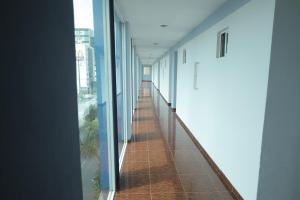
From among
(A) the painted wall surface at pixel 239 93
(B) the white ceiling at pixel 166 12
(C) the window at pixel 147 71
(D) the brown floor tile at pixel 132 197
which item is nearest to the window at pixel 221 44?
(A) the painted wall surface at pixel 239 93

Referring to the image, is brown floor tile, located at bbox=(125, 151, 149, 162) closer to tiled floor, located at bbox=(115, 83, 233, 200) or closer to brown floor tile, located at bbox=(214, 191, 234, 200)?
tiled floor, located at bbox=(115, 83, 233, 200)

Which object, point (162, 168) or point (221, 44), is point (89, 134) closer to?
point (162, 168)

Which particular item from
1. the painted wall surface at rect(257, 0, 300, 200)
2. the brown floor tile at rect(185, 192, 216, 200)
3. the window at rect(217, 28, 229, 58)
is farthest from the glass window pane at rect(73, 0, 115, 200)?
the window at rect(217, 28, 229, 58)

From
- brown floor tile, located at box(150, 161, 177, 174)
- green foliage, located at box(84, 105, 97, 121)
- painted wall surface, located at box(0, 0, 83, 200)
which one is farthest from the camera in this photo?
brown floor tile, located at box(150, 161, 177, 174)

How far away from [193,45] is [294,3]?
2.96 metres

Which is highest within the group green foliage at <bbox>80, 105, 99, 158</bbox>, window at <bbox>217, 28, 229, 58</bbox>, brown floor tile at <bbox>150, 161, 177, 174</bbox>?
window at <bbox>217, 28, 229, 58</bbox>

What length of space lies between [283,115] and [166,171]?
1906 millimetres

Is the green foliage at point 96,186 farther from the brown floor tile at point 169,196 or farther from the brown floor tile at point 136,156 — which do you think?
the brown floor tile at point 136,156

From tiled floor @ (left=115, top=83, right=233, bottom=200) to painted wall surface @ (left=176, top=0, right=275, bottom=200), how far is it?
0.30 metres

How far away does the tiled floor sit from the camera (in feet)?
8.31

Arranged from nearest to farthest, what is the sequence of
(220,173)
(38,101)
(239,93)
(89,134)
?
(38,101) < (89,134) < (239,93) < (220,173)

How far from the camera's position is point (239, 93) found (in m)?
2.44

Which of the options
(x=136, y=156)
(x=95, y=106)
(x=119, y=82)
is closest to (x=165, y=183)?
(x=136, y=156)

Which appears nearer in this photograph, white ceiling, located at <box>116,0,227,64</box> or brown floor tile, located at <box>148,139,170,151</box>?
white ceiling, located at <box>116,0,227,64</box>
